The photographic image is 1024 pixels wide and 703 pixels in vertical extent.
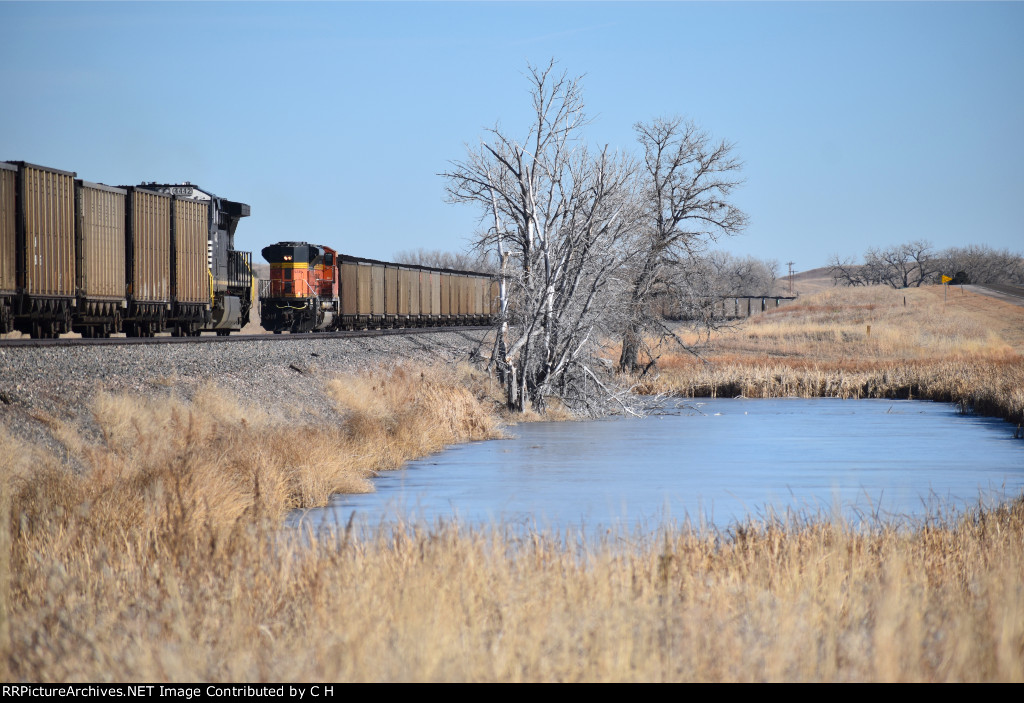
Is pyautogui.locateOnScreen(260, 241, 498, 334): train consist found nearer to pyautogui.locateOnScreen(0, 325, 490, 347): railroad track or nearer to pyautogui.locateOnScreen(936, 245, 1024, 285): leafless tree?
pyautogui.locateOnScreen(0, 325, 490, 347): railroad track

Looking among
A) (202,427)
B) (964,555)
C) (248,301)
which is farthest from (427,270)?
(964,555)

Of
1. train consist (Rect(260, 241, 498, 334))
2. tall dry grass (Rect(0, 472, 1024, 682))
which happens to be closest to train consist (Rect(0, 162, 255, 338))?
train consist (Rect(260, 241, 498, 334))

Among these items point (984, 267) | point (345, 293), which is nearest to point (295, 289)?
point (345, 293)

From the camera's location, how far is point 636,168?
24.9 meters

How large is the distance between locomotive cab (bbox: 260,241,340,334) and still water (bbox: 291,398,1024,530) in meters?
16.2

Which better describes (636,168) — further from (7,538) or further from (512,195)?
(7,538)

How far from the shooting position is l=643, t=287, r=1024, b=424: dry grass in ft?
111

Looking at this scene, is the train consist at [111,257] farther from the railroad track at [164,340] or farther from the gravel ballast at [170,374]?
the gravel ballast at [170,374]

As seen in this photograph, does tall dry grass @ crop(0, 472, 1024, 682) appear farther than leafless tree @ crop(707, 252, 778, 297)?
No

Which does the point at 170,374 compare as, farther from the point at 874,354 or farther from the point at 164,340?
the point at 874,354

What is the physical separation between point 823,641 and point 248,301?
3057 cm

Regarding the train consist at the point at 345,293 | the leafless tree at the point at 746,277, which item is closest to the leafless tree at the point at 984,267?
the leafless tree at the point at 746,277

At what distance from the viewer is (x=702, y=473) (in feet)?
59.4

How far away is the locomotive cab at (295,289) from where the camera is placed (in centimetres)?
3894
